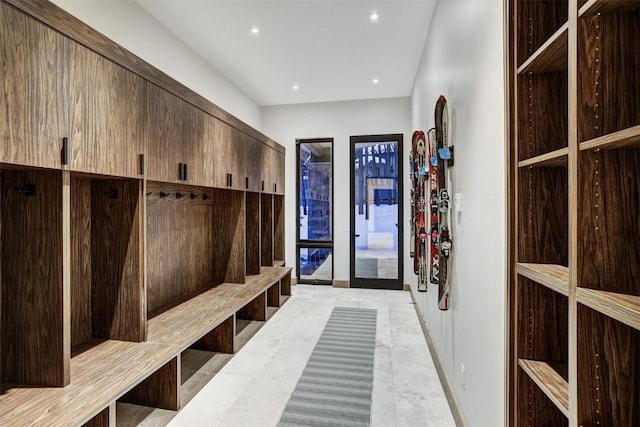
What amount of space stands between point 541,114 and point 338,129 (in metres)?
4.96

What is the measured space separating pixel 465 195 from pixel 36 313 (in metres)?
2.53

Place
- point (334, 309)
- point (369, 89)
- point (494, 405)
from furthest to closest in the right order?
point (369, 89) < point (334, 309) < point (494, 405)

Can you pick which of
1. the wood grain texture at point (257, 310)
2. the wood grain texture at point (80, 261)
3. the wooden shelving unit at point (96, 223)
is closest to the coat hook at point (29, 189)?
the wooden shelving unit at point (96, 223)

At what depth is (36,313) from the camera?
1781 mm

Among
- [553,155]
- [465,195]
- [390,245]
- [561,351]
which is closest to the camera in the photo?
[553,155]

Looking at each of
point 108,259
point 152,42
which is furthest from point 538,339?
point 152,42

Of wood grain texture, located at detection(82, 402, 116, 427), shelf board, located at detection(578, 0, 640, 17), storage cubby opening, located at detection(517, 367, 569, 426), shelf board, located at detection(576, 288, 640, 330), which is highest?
shelf board, located at detection(578, 0, 640, 17)

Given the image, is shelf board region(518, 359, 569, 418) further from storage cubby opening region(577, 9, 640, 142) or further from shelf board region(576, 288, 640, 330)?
storage cubby opening region(577, 9, 640, 142)

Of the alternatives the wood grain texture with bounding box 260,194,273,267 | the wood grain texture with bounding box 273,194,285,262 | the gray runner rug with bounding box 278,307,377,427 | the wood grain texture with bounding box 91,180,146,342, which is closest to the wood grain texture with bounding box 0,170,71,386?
the wood grain texture with bounding box 91,180,146,342

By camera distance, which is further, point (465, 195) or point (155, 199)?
point (155, 199)

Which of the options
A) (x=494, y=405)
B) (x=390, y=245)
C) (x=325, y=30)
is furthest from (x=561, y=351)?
(x=390, y=245)

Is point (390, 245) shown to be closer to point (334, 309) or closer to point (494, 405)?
point (334, 309)

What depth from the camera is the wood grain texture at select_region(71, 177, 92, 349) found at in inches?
90.3

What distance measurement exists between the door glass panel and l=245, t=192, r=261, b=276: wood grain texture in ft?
6.90
